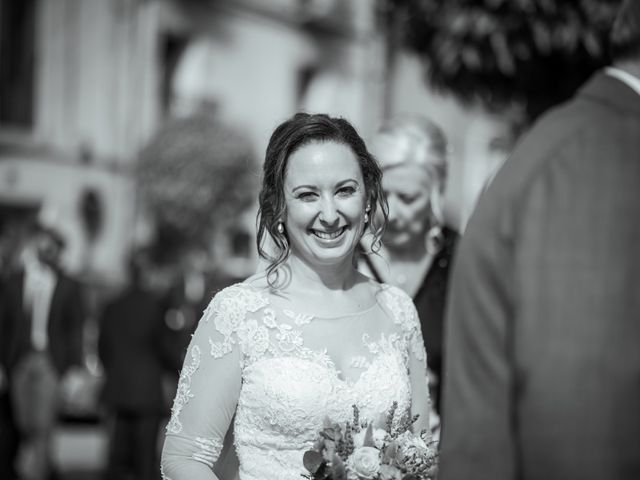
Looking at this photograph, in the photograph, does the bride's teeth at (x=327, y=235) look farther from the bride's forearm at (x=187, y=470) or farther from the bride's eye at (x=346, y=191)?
the bride's forearm at (x=187, y=470)

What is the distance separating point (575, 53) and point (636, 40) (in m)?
5.94

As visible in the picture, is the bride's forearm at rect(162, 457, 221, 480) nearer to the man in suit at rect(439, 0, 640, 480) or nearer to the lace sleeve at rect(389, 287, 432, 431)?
the lace sleeve at rect(389, 287, 432, 431)

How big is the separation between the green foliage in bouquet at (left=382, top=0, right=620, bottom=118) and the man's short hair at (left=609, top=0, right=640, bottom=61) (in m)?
5.47

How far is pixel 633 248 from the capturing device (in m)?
1.81

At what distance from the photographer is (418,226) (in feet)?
14.3

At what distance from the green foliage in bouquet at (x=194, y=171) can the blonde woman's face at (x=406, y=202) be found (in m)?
13.1

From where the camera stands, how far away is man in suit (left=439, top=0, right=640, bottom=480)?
178cm

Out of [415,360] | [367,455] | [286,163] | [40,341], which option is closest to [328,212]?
[286,163]

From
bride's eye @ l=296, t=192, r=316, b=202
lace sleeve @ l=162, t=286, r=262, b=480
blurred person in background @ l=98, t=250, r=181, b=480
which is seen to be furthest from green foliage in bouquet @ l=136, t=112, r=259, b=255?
lace sleeve @ l=162, t=286, r=262, b=480

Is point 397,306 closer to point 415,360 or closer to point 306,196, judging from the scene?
point 415,360

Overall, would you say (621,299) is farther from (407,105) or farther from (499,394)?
(407,105)

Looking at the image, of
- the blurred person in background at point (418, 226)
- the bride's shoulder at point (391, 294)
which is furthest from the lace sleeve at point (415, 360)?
the blurred person in background at point (418, 226)

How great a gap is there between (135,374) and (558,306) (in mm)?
7383

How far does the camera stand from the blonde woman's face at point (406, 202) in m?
4.32
